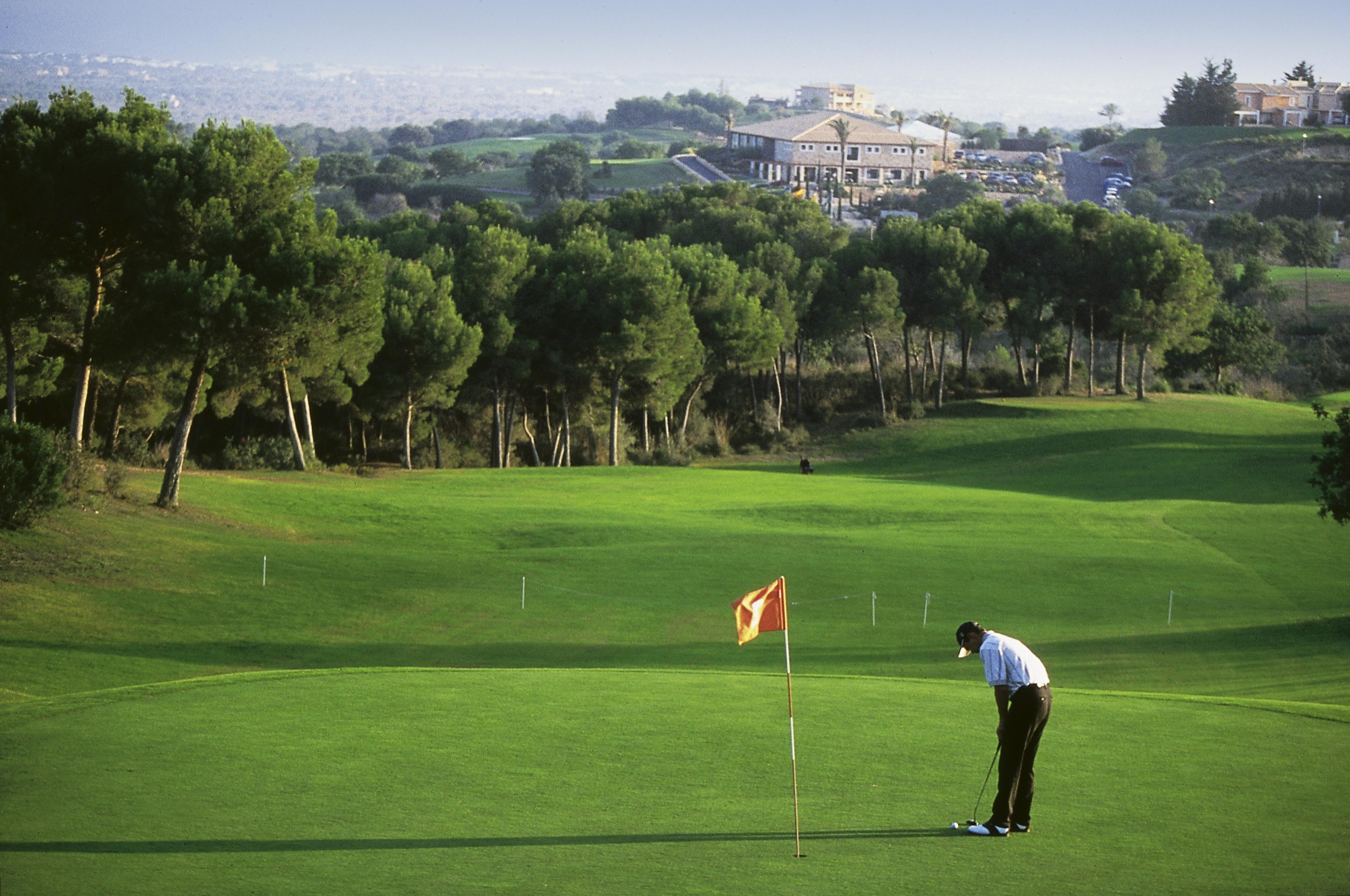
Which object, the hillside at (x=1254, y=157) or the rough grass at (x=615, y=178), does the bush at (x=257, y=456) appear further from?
the hillside at (x=1254, y=157)

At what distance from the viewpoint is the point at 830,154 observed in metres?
169

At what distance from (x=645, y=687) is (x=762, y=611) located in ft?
16.3

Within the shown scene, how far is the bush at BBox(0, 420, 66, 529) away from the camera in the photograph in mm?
21203

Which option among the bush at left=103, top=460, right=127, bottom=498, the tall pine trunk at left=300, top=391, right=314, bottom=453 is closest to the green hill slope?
the bush at left=103, top=460, right=127, bottom=498

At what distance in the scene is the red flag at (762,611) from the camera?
361 inches

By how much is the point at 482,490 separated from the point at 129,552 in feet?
53.4

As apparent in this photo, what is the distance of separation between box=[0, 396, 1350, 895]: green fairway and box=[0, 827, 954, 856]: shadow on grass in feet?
0.13

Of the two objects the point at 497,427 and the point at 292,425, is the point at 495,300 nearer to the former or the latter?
the point at 497,427

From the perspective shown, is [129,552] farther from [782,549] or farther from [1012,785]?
[1012,785]

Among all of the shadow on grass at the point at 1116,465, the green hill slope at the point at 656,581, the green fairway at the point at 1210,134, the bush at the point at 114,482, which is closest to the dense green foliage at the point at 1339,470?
the green hill slope at the point at 656,581

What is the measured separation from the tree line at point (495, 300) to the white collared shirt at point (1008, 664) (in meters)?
23.0

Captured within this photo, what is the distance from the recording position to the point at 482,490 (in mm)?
39281

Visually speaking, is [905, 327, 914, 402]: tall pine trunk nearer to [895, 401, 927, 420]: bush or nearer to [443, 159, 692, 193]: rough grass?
[895, 401, 927, 420]: bush

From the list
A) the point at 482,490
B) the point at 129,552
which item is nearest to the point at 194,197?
the point at 129,552
